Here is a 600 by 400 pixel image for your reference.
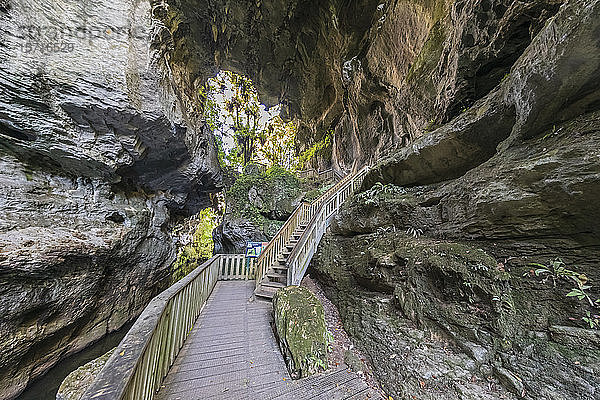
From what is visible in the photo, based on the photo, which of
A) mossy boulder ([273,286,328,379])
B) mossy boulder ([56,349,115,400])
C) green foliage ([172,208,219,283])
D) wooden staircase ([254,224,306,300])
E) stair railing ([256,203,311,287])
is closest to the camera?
mossy boulder ([56,349,115,400])

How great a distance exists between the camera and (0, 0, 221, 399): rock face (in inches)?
173

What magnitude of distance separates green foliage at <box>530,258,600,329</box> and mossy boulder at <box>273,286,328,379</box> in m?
2.73

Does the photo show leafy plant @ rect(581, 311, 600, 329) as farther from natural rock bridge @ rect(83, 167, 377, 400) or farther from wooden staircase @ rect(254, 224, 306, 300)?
wooden staircase @ rect(254, 224, 306, 300)

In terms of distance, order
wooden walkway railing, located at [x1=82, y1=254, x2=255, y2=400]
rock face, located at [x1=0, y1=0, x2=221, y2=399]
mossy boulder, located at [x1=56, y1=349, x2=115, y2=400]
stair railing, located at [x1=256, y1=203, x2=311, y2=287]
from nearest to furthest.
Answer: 1. wooden walkway railing, located at [x1=82, y1=254, x2=255, y2=400]
2. mossy boulder, located at [x1=56, y1=349, x2=115, y2=400]
3. rock face, located at [x1=0, y1=0, x2=221, y2=399]
4. stair railing, located at [x1=256, y1=203, x2=311, y2=287]

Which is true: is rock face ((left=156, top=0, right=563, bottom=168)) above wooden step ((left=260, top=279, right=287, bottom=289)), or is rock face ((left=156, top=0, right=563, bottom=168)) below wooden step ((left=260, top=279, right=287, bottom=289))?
above

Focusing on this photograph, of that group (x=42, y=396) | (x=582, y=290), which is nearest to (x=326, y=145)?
(x=582, y=290)

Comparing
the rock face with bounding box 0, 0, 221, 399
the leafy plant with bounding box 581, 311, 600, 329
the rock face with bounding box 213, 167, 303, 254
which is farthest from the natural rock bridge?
the rock face with bounding box 213, 167, 303, 254

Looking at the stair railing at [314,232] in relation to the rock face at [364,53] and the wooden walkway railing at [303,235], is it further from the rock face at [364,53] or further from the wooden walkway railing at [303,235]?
the rock face at [364,53]

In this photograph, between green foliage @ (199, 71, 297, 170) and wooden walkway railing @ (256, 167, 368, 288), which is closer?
wooden walkway railing @ (256, 167, 368, 288)

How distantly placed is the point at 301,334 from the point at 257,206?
9.44m

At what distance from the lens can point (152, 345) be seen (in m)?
2.05

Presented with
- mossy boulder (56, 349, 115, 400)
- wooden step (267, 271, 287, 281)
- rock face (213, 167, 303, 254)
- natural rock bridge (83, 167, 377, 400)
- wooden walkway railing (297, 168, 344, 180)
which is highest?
wooden walkway railing (297, 168, 344, 180)

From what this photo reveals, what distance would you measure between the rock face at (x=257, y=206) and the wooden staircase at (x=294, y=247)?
3.79 metres

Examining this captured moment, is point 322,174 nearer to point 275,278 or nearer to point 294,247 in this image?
point 294,247
